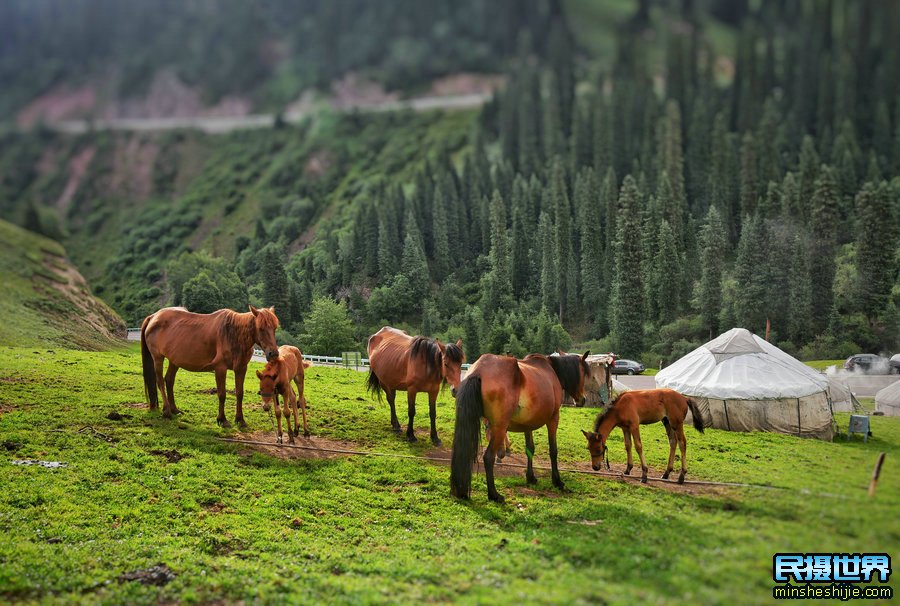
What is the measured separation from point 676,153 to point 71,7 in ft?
453

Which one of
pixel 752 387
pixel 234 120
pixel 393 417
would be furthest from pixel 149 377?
pixel 234 120

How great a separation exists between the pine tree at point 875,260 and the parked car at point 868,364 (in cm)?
329

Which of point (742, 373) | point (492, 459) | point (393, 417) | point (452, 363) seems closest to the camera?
point (492, 459)

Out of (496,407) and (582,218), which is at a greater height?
(582,218)

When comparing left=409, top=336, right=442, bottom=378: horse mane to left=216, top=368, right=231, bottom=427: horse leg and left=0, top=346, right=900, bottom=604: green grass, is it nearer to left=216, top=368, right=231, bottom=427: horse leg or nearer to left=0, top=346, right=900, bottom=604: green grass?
left=0, top=346, right=900, bottom=604: green grass

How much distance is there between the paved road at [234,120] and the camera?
111 meters

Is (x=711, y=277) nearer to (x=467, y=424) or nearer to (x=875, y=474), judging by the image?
(x=467, y=424)

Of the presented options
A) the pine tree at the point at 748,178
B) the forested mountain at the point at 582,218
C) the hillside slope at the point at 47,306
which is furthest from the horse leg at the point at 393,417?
the pine tree at the point at 748,178

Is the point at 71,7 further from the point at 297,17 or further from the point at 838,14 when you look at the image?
the point at 838,14

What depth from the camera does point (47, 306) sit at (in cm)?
3219

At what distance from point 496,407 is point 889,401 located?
1793 cm

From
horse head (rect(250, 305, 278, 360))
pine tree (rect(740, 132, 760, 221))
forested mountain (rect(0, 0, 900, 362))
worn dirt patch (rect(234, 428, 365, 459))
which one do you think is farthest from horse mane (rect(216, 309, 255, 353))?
pine tree (rect(740, 132, 760, 221))

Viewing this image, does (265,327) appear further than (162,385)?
No

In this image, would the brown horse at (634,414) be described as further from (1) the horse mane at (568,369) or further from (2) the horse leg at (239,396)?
(2) the horse leg at (239,396)
